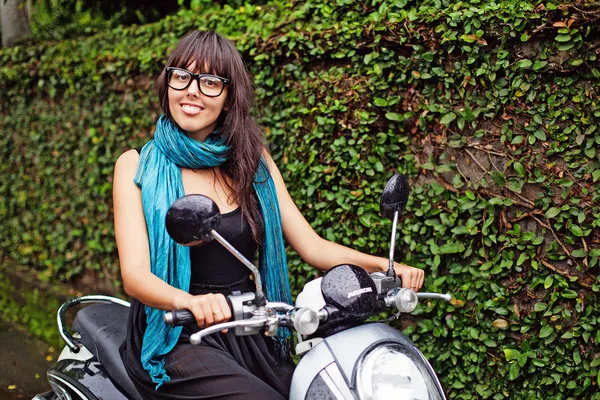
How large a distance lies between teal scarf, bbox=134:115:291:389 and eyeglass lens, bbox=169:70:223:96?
0.50ft

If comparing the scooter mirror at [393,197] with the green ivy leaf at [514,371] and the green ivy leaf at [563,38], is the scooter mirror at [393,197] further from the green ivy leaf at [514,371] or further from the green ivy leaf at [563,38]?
the green ivy leaf at [514,371]

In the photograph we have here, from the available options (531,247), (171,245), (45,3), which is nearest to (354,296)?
(171,245)

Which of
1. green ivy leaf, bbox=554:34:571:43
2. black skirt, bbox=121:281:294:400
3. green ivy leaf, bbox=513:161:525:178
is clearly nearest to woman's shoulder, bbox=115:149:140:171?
black skirt, bbox=121:281:294:400

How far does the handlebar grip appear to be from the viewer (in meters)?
1.80

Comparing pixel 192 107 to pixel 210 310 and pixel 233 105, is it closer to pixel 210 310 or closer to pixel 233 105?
pixel 233 105

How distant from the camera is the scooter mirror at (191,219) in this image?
1741 millimetres

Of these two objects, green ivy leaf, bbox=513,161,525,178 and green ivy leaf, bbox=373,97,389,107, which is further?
green ivy leaf, bbox=373,97,389,107

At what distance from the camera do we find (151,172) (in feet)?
7.87

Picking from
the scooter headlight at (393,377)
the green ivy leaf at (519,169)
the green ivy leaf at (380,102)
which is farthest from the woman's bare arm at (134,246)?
the green ivy leaf at (519,169)

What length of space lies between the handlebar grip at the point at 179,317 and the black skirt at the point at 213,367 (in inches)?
14.1

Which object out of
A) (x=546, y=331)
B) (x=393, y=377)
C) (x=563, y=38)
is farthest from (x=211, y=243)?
(x=563, y=38)

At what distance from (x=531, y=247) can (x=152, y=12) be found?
503 centimetres

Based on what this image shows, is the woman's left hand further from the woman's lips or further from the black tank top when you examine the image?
the woman's lips

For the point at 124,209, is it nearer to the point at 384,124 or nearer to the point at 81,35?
the point at 384,124
